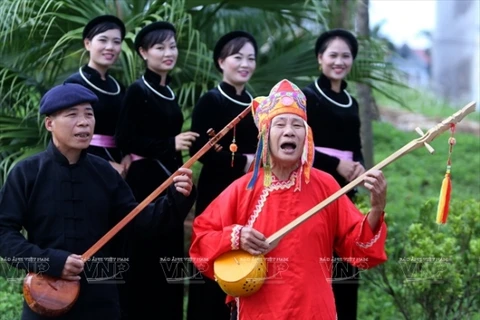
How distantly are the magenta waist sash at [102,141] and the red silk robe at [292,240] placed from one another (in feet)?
4.19

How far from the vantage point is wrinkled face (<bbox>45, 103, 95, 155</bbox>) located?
4.55 metres

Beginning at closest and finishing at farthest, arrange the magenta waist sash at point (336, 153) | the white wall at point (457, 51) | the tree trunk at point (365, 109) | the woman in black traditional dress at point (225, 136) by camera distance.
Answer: the woman in black traditional dress at point (225, 136)
the magenta waist sash at point (336, 153)
the tree trunk at point (365, 109)
the white wall at point (457, 51)

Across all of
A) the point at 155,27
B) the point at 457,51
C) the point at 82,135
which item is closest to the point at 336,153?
the point at 155,27

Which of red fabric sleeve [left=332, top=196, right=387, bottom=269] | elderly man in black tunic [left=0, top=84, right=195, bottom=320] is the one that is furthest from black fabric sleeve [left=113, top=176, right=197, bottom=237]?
red fabric sleeve [left=332, top=196, right=387, bottom=269]

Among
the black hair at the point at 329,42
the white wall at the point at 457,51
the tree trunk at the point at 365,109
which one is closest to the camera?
the black hair at the point at 329,42

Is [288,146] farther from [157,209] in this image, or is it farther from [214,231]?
[157,209]

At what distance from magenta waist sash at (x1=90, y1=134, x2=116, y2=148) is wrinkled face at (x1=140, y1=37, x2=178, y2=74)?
47cm

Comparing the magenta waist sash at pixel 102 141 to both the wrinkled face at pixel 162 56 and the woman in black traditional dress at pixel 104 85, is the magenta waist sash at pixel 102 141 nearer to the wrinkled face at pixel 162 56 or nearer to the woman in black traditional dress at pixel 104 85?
the woman in black traditional dress at pixel 104 85

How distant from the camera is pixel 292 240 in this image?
4582 millimetres

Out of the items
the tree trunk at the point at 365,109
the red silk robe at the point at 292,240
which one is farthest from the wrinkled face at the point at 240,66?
the tree trunk at the point at 365,109

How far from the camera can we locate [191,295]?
6023 mm

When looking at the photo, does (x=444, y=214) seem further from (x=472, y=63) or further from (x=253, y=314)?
(x=472, y=63)

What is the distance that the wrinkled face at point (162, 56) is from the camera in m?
5.86

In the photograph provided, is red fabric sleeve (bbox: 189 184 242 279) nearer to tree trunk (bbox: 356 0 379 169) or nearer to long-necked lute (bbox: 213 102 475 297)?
long-necked lute (bbox: 213 102 475 297)
